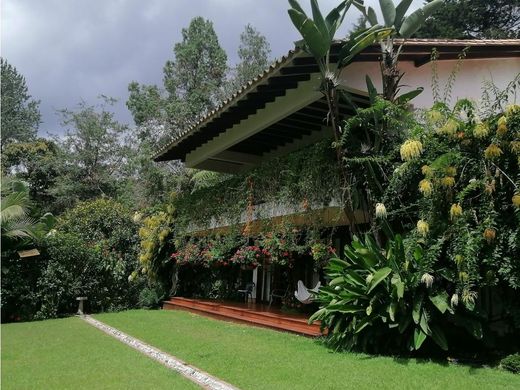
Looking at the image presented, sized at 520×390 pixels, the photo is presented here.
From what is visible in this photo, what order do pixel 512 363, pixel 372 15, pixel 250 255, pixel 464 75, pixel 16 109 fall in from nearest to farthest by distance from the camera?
pixel 512 363 < pixel 372 15 < pixel 464 75 < pixel 250 255 < pixel 16 109

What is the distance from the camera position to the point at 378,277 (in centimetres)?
675

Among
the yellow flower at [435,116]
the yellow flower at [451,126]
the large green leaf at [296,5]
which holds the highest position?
the large green leaf at [296,5]

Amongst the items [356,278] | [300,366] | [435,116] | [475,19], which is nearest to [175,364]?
[300,366]

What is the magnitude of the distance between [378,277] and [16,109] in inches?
1620

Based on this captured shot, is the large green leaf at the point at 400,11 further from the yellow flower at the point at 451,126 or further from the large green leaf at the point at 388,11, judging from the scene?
the yellow flower at the point at 451,126

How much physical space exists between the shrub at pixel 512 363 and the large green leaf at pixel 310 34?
5100mm

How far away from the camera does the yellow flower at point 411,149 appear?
275 inches

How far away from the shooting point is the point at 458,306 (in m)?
6.64

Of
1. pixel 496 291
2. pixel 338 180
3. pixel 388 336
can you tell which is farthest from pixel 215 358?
pixel 496 291

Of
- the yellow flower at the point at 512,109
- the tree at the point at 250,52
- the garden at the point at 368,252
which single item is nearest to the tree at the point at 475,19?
the tree at the point at 250,52

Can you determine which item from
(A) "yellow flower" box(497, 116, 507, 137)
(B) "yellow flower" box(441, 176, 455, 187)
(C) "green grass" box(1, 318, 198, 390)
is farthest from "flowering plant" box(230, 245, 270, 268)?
(A) "yellow flower" box(497, 116, 507, 137)

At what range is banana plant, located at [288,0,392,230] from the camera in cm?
747

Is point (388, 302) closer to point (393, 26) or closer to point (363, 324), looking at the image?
point (363, 324)

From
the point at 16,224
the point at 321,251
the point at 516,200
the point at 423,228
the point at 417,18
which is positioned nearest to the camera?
the point at 516,200
